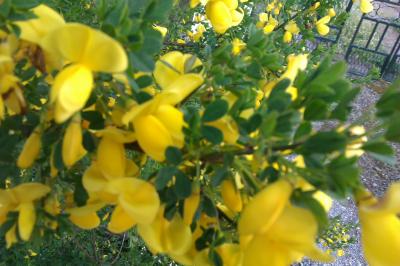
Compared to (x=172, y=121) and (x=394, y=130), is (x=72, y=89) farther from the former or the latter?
(x=394, y=130)

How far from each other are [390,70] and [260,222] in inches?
232

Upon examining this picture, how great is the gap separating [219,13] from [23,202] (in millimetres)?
469

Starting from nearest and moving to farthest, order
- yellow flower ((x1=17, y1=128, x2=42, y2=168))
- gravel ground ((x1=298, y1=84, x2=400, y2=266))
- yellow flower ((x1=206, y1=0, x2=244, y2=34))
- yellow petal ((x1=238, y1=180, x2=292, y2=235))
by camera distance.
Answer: yellow petal ((x1=238, y1=180, x2=292, y2=235)) < yellow flower ((x1=17, y1=128, x2=42, y2=168)) < yellow flower ((x1=206, y1=0, x2=244, y2=34)) < gravel ground ((x1=298, y1=84, x2=400, y2=266))

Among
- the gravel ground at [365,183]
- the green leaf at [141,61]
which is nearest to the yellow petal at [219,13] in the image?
the green leaf at [141,61]

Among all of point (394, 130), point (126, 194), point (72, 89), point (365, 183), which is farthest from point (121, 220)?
point (365, 183)

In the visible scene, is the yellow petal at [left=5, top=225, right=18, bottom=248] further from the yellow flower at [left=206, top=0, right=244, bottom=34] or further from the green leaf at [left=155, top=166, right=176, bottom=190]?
the yellow flower at [left=206, top=0, right=244, bottom=34]

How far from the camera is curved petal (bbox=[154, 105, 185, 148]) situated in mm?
399

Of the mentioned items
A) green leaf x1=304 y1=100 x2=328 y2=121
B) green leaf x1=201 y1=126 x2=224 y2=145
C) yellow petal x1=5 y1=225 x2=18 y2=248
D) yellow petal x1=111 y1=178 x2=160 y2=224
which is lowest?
yellow petal x1=5 y1=225 x2=18 y2=248

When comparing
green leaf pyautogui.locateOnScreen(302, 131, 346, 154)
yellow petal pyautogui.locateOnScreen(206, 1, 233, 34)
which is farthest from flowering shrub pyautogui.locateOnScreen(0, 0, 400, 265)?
yellow petal pyautogui.locateOnScreen(206, 1, 233, 34)

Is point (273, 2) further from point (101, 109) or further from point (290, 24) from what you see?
point (101, 109)

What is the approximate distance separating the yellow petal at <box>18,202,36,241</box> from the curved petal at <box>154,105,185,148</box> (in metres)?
0.17

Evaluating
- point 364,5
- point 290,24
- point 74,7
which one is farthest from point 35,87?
point 364,5

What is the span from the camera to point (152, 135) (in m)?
0.39

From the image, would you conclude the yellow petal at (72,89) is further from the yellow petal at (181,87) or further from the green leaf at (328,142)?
the green leaf at (328,142)
